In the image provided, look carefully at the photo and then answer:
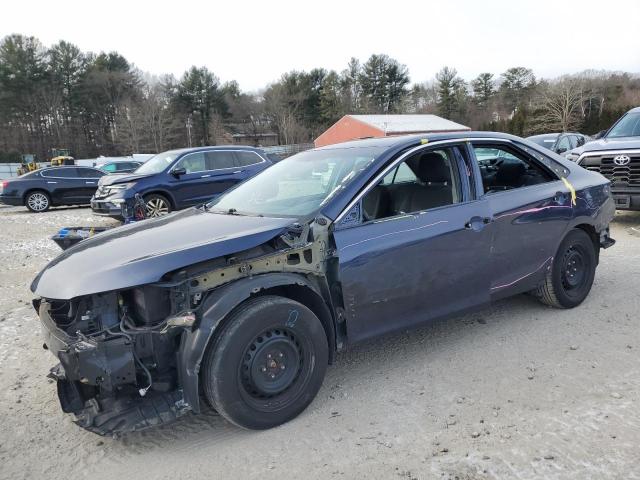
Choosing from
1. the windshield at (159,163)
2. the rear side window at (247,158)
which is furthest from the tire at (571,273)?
the windshield at (159,163)

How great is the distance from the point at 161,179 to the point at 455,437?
906 cm

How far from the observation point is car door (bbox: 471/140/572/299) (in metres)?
3.82

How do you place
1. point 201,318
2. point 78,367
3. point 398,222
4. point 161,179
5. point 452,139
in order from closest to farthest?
point 78,367 < point 201,318 < point 398,222 < point 452,139 < point 161,179

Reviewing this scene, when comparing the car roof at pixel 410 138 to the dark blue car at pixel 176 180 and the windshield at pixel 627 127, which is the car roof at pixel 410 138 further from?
the dark blue car at pixel 176 180

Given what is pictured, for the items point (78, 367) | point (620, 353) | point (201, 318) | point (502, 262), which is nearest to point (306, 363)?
point (201, 318)

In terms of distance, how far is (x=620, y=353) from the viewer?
12.0 feet

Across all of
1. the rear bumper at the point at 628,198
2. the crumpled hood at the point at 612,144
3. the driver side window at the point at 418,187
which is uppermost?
the crumpled hood at the point at 612,144

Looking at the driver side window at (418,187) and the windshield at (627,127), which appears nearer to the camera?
the driver side window at (418,187)

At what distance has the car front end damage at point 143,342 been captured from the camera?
2.52m

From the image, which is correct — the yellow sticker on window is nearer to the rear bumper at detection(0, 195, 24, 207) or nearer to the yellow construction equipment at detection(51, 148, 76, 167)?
the rear bumper at detection(0, 195, 24, 207)

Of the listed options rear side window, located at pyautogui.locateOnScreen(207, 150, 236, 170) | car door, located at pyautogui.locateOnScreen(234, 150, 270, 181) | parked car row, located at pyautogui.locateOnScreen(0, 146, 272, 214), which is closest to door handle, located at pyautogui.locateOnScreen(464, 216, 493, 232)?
parked car row, located at pyautogui.locateOnScreen(0, 146, 272, 214)

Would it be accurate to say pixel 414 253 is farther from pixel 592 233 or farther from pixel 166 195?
pixel 166 195

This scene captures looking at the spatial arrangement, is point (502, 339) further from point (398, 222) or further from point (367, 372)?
point (398, 222)

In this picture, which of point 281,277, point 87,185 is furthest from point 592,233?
point 87,185
